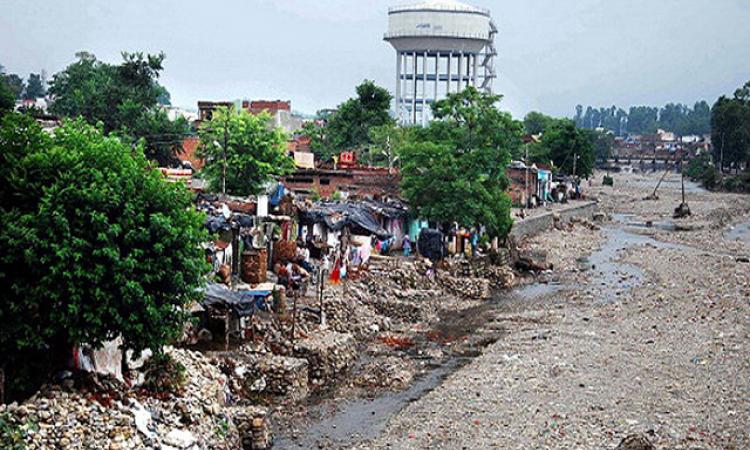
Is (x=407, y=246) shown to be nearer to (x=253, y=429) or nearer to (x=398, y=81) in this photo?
(x=253, y=429)

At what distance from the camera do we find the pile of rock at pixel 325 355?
A: 24.1 metres

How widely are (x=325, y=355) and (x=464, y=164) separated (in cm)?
2133

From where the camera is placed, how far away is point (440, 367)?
2675 cm

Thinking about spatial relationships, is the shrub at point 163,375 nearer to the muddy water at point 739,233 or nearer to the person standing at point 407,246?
the person standing at point 407,246

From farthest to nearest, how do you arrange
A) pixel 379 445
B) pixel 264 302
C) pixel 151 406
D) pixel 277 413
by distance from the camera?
pixel 264 302
pixel 277 413
pixel 379 445
pixel 151 406

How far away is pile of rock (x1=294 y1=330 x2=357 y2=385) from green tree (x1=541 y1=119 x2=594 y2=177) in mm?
70701

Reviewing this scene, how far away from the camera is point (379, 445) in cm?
1977

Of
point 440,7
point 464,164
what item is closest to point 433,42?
point 440,7

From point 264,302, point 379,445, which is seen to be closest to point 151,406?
point 379,445

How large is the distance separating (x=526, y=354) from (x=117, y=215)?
551 inches

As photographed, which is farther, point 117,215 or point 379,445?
point 379,445

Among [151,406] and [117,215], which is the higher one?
[117,215]

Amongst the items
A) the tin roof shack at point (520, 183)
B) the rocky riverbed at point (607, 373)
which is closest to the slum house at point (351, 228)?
the rocky riverbed at point (607, 373)

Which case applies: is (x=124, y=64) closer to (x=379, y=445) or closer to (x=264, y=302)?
(x=264, y=302)
